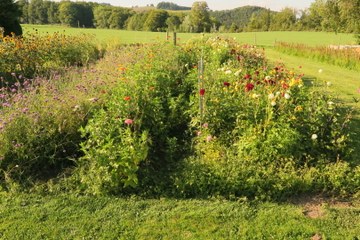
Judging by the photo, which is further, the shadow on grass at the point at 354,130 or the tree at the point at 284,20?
the tree at the point at 284,20

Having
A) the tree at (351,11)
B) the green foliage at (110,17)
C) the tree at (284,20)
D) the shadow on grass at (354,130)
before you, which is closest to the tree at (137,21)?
the green foliage at (110,17)

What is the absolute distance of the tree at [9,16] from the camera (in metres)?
13.4

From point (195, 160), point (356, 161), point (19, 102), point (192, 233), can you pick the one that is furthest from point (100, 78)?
point (356, 161)

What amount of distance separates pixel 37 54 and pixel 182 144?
6291mm

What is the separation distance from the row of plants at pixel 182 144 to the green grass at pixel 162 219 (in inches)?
8.0

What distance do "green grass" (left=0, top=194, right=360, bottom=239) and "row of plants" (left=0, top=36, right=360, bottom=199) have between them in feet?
0.67

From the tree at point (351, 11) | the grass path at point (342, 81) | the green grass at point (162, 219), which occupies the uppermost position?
the tree at point (351, 11)

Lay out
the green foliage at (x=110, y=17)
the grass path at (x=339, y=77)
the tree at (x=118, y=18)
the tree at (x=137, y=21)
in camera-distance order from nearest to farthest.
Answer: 1. the grass path at (x=339, y=77)
2. the tree at (x=137, y=21)
3. the tree at (x=118, y=18)
4. the green foliage at (x=110, y=17)

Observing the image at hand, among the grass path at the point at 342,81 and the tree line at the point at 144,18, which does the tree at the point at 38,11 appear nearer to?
the tree line at the point at 144,18

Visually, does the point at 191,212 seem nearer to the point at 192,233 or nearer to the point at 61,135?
the point at 192,233

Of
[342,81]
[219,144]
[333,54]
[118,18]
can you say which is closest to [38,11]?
[118,18]

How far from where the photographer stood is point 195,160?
4.04 m

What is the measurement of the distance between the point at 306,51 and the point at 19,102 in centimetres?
1447

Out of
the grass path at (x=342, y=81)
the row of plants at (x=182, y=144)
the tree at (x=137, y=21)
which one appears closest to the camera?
the row of plants at (x=182, y=144)
